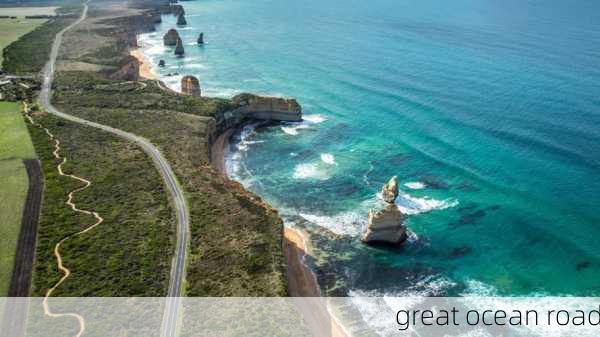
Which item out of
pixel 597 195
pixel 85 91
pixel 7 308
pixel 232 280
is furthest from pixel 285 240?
pixel 85 91

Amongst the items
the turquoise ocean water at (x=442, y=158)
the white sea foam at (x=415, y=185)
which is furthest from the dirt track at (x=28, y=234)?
the white sea foam at (x=415, y=185)

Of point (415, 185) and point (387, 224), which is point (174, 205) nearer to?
point (387, 224)

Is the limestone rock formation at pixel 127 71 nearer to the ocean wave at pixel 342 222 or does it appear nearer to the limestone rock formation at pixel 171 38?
the limestone rock formation at pixel 171 38

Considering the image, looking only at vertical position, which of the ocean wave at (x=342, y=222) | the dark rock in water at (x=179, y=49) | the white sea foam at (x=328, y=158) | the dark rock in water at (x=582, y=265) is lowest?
the ocean wave at (x=342, y=222)

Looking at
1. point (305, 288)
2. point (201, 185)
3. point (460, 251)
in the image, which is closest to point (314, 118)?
point (201, 185)

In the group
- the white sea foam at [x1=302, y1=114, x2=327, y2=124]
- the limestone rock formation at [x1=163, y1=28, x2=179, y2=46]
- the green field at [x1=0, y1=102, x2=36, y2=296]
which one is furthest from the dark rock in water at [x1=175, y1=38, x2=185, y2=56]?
the white sea foam at [x1=302, y1=114, x2=327, y2=124]

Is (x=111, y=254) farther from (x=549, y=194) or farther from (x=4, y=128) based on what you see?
(x=549, y=194)
